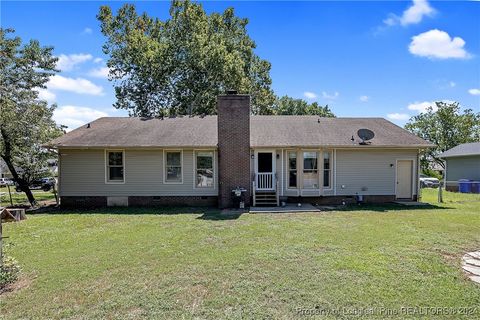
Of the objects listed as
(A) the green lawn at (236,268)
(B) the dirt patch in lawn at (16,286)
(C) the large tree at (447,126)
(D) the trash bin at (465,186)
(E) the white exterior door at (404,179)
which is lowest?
(B) the dirt patch in lawn at (16,286)

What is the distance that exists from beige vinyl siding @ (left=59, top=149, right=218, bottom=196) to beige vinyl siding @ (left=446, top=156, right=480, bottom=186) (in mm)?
20059

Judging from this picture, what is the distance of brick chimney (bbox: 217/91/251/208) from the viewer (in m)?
13.2

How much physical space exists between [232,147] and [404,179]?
847 cm

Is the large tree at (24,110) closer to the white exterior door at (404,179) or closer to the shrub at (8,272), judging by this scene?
the shrub at (8,272)

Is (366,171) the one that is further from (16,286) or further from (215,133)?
(16,286)

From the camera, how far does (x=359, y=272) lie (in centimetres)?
525

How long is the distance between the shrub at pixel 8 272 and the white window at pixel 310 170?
11164 millimetres

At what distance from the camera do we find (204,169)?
1391 centimetres

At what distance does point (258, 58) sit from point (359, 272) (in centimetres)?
3049

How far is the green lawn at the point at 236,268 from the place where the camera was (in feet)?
13.7

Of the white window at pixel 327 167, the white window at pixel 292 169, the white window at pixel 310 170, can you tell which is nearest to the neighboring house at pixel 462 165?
the white window at pixel 327 167

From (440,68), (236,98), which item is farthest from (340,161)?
(440,68)

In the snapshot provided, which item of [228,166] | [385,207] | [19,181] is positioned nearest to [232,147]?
[228,166]

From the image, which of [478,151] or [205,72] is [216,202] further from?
[478,151]
